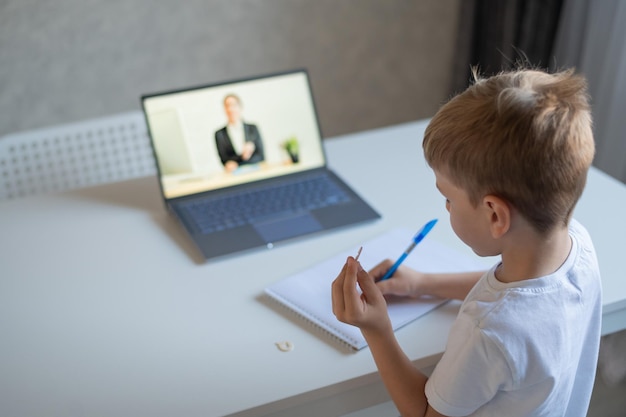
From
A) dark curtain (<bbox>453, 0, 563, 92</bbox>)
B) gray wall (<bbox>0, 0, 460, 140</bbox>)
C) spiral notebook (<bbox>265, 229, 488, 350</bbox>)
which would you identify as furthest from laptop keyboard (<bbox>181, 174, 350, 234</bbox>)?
gray wall (<bbox>0, 0, 460, 140</bbox>)

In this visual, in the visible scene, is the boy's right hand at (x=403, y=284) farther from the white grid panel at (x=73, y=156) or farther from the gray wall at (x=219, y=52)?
the gray wall at (x=219, y=52)

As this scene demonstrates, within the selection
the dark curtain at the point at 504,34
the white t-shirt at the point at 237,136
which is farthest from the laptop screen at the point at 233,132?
the dark curtain at the point at 504,34

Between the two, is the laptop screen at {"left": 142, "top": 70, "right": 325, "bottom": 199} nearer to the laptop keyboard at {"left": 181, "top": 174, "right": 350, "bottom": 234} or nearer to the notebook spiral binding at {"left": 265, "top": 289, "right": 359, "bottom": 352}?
the laptop keyboard at {"left": 181, "top": 174, "right": 350, "bottom": 234}

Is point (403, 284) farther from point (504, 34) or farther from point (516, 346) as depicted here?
point (504, 34)

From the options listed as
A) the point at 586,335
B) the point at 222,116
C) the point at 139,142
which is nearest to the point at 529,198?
the point at 586,335

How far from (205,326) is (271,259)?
21cm

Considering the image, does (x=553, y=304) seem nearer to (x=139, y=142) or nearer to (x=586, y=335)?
(x=586, y=335)

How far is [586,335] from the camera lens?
3.30ft

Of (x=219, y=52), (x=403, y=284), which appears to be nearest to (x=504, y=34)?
(x=219, y=52)

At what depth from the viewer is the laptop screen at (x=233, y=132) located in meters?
1.44

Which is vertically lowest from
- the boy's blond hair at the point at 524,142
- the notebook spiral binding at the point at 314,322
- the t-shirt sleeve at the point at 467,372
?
the notebook spiral binding at the point at 314,322

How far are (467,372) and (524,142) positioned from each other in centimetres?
27

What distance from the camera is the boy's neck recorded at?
90 centimetres

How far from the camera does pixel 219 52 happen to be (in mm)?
2535
